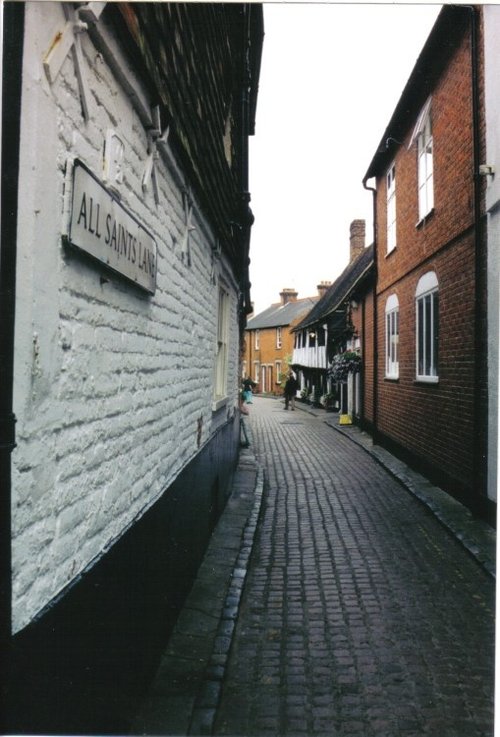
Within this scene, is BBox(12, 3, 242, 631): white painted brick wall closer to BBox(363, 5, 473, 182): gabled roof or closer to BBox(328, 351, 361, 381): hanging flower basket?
BBox(363, 5, 473, 182): gabled roof

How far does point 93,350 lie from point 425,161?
26.7ft

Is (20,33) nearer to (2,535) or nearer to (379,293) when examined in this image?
(2,535)

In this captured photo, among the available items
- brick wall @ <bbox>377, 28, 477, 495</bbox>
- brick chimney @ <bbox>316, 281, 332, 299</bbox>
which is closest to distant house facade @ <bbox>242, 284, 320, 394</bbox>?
brick chimney @ <bbox>316, 281, 332, 299</bbox>

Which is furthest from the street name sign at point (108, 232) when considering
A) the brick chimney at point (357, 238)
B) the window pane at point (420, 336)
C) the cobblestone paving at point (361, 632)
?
the brick chimney at point (357, 238)

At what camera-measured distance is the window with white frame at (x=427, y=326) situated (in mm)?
8492

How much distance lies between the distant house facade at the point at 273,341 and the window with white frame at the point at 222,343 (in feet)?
118

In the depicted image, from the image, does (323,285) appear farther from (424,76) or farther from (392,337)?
(424,76)

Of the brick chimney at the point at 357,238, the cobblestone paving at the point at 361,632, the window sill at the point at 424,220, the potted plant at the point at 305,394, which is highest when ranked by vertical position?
the brick chimney at the point at 357,238

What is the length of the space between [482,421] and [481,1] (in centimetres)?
443

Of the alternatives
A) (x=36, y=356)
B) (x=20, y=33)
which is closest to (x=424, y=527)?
(x=36, y=356)

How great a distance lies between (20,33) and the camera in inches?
61.7

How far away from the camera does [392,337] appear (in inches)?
468

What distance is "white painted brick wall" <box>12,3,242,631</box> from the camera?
1.61 m

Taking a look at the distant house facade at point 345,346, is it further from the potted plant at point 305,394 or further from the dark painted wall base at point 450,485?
the dark painted wall base at point 450,485
